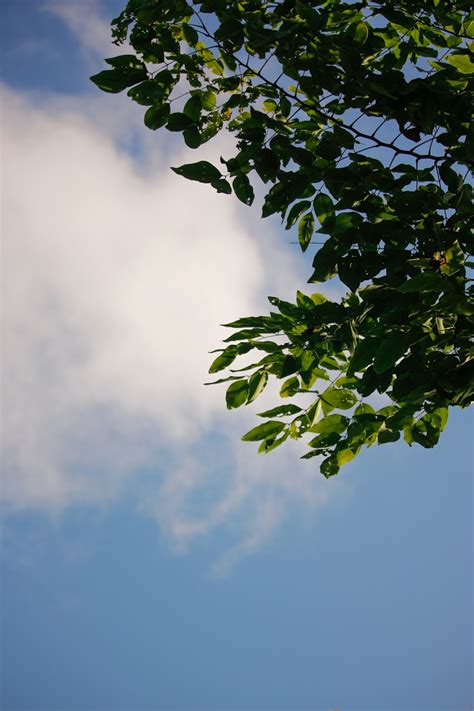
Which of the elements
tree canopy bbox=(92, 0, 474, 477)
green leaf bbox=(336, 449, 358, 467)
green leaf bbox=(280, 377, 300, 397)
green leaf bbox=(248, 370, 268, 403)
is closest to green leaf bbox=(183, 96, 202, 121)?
tree canopy bbox=(92, 0, 474, 477)

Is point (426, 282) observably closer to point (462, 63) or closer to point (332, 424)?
point (332, 424)

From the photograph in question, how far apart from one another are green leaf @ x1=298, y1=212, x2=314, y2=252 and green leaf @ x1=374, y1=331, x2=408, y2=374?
2.47 ft

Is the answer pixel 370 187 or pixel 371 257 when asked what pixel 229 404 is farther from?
pixel 370 187

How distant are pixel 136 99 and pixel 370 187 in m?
1.10

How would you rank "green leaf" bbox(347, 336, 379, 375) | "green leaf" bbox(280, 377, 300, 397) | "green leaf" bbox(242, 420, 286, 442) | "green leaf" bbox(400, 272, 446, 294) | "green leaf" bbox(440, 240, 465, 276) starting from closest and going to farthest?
"green leaf" bbox(400, 272, 446, 294) < "green leaf" bbox(440, 240, 465, 276) < "green leaf" bbox(347, 336, 379, 375) < "green leaf" bbox(242, 420, 286, 442) < "green leaf" bbox(280, 377, 300, 397)

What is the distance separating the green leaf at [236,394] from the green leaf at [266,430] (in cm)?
14

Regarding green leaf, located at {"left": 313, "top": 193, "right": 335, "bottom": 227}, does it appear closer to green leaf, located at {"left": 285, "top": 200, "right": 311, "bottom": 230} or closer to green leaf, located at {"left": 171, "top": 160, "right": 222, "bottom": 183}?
green leaf, located at {"left": 285, "top": 200, "right": 311, "bottom": 230}

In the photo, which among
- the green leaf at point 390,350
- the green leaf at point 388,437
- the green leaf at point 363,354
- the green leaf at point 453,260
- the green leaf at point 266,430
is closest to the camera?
the green leaf at point 453,260

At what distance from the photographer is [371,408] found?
8.55 feet

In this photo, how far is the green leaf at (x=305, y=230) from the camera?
2.52 m

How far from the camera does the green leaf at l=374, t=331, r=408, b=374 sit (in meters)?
1.95

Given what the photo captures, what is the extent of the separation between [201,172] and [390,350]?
3.35 ft

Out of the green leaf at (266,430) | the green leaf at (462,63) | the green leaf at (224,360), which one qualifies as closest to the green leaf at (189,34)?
the green leaf at (462,63)

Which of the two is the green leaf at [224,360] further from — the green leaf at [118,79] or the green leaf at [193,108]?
the green leaf at [118,79]
